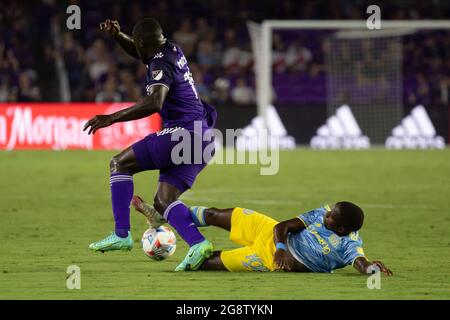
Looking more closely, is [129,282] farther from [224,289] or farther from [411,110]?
[411,110]

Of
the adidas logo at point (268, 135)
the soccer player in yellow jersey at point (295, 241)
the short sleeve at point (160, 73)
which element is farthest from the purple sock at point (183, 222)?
the adidas logo at point (268, 135)

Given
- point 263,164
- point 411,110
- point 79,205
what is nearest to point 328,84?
point 411,110

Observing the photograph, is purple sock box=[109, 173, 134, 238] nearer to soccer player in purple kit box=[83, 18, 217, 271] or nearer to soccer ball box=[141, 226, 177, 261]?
soccer player in purple kit box=[83, 18, 217, 271]

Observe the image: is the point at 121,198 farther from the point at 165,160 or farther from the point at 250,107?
the point at 250,107

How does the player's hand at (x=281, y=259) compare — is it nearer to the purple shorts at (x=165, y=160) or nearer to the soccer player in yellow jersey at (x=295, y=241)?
the soccer player in yellow jersey at (x=295, y=241)

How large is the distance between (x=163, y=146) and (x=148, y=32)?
104cm

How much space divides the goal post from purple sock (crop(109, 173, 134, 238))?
14.5m

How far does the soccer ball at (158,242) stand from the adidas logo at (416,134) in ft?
56.4

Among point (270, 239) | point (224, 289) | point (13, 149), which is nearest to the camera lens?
point (224, 289)

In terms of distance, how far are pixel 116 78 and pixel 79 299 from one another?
19492mm

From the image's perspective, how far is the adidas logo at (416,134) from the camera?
26375 mm

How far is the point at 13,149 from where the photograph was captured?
2547 cm

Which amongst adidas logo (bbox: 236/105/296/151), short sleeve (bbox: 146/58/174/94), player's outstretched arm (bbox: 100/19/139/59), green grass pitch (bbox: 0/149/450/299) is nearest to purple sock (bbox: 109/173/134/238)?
green grass pitch (bbox: 0/149/450/299)
